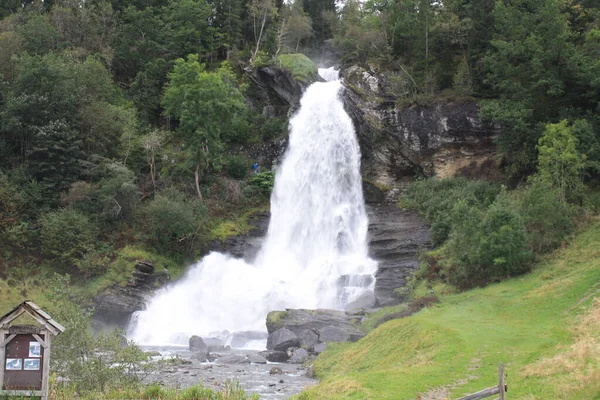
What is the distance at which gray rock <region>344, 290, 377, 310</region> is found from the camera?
102 feet

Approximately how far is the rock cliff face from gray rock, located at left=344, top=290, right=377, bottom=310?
1206 centimetres

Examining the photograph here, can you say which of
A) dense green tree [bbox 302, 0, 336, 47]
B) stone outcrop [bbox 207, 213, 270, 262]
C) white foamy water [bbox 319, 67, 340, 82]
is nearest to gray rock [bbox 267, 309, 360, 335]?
stone outcrop [bbox 207, 213, 270, 262]

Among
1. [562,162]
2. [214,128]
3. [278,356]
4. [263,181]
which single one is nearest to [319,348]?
[278,356]

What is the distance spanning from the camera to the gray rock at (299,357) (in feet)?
82.6

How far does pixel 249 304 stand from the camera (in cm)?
3447

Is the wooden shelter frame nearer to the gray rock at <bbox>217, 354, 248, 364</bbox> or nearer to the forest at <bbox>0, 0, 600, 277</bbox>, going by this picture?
the gray rock at <bbox>217, 354, 248, 364</bbox>

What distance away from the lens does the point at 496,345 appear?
61.6ft

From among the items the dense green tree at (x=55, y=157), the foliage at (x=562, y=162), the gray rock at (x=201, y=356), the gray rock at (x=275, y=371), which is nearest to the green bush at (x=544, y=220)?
the foliage at (x=562, y=162)

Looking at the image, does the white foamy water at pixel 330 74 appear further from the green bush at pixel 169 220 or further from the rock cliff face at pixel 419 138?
the green bush at pixel 169 220

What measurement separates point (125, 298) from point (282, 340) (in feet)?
40.4

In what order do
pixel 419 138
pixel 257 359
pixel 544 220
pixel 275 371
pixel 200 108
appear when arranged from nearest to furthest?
pixel 275 371 → pixel 257 359 → pixel 544 220 → pixel 419 138 → pixel 200 108

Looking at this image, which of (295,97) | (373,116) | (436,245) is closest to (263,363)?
(436,245)

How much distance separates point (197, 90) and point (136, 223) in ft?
35.0

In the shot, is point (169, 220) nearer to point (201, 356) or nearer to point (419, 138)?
point (201, 356)
